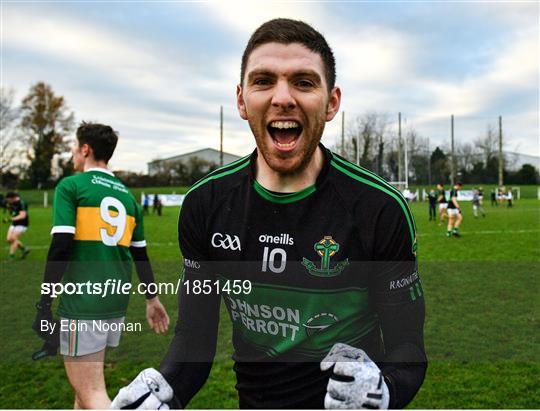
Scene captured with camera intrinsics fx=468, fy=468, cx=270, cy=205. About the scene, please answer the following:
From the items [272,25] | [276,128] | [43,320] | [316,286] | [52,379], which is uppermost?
[272,25]

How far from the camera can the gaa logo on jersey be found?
7.87 feet

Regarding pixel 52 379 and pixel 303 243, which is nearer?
pixel 303 243

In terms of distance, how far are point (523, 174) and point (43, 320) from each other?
7625 centimetres

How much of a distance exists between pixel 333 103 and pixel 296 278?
895 millimetres

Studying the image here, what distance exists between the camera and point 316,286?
7.62 feet

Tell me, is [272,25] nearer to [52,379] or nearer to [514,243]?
[52,379]

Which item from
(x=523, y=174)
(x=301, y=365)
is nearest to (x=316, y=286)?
(x=301, y=365)

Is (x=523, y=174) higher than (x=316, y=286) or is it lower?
higher

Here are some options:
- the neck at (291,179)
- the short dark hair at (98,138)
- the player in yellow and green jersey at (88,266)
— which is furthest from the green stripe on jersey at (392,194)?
the short dark hair at (98,138)

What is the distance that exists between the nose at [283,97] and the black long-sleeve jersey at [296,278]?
1.38 feet

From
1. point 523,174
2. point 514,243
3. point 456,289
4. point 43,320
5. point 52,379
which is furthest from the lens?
point 523,174

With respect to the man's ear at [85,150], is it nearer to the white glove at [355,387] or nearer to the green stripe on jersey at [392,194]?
the green stripe on jersey at [392,194]

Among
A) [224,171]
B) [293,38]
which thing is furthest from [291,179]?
[293,38]

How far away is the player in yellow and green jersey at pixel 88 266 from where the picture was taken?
3.71 m
